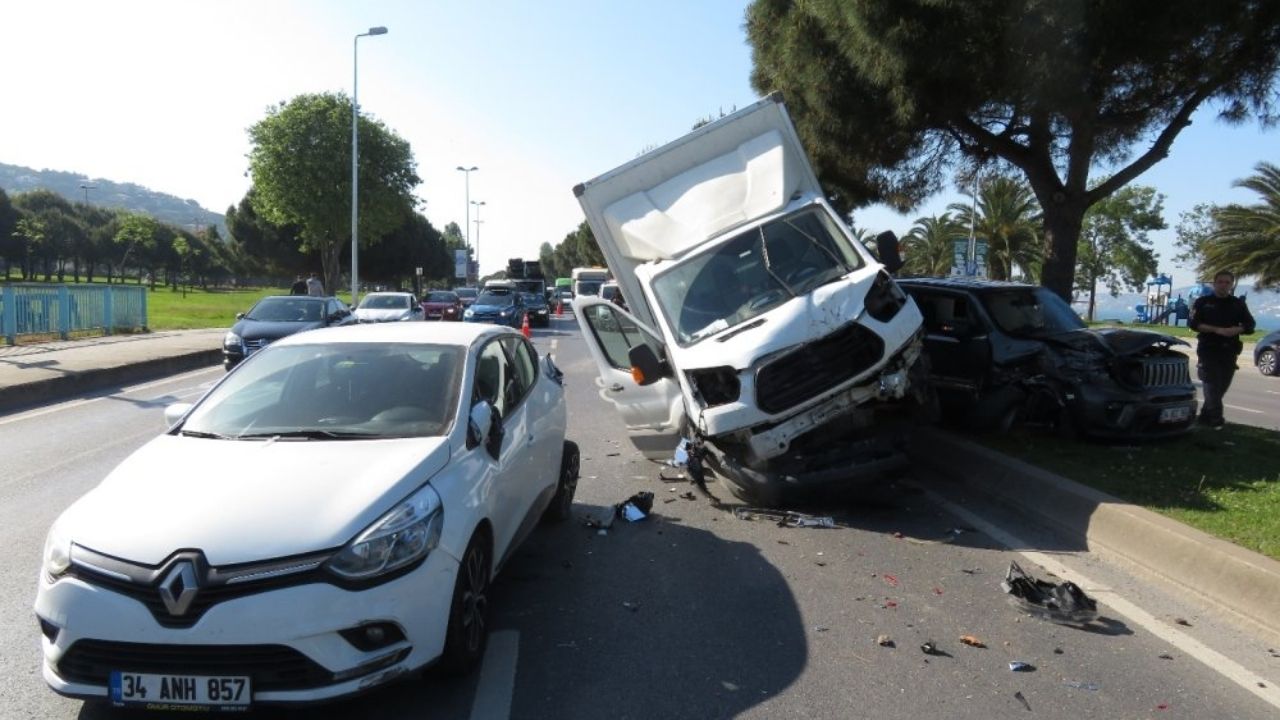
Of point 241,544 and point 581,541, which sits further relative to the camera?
point 581,541

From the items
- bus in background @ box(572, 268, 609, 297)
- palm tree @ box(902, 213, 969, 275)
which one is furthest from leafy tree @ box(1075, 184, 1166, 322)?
bus in background @ box(572, 268, 609, 297)

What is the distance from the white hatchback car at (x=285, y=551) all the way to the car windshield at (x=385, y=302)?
74.1 ft

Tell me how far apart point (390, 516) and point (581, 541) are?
2887 millimetres

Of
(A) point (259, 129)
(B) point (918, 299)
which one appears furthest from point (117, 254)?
(B) point (918, 299)

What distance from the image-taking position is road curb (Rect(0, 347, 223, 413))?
1387 centimetres

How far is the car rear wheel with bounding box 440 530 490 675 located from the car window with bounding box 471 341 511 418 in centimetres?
96

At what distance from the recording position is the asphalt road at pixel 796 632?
3986mm

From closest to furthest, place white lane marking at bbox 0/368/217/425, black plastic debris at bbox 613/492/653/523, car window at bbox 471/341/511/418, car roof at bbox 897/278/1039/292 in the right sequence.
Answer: car window at bbox 471/341/511/418, black plastic debris at bbox 613/492/653/523, car roof at bbox 897/278/1039/292, white lane marking at bbox 0/368/217/425

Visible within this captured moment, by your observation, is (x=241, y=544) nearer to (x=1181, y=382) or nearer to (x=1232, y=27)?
(x=1181, y=382)

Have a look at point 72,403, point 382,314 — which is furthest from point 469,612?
point 382,314

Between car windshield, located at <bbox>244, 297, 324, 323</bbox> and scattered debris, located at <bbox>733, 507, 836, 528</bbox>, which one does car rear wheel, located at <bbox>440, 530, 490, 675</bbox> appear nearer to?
scattered debris, located at <bbox>733, 507, 836, 528</bbox>

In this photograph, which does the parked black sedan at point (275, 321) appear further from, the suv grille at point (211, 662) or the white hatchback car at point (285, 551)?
the suv grille at point (211, 662)

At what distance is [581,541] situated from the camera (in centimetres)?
657

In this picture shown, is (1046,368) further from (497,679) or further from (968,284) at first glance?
(497,679)
